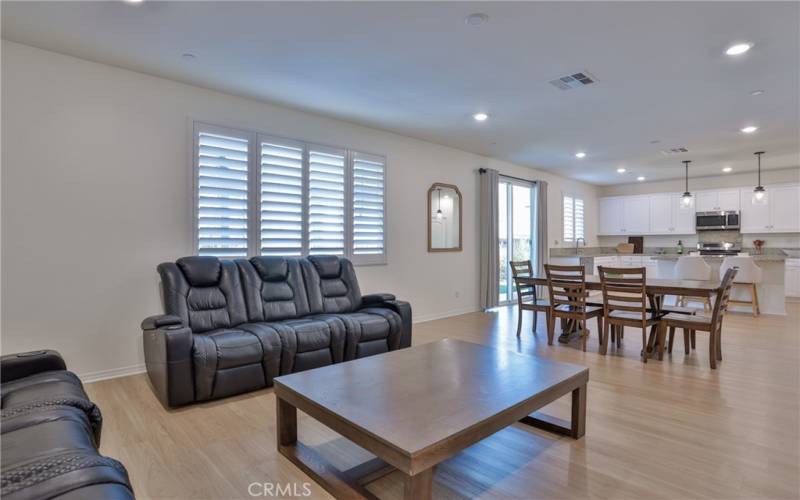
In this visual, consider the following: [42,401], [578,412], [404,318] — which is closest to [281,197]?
[404,318]

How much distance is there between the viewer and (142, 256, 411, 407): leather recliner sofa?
3033 millimetres

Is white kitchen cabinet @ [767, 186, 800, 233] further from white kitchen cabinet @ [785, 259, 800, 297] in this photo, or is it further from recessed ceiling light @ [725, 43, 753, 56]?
recessed ceiling light @ [725, 43, 753, 56]

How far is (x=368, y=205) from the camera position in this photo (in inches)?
215

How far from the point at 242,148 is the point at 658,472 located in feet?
14.0

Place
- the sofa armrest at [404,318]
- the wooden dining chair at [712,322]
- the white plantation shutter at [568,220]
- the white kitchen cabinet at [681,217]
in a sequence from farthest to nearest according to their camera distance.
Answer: the white plantation shutter at [568,220] < the white kitchen cabinet at [681,217] < the sofa armrest at [404,318] < the wooden dining chair at [712,322]

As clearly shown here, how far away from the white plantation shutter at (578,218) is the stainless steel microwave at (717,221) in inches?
90.5

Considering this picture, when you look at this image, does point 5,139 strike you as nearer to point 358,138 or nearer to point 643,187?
point 358,138

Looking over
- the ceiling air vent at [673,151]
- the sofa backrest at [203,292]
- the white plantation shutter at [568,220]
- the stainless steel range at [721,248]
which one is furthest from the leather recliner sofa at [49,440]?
the stainless steel range at [721,248]

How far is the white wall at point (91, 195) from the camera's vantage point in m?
3.22

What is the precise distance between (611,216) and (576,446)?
9317 mm

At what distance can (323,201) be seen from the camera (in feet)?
16.3

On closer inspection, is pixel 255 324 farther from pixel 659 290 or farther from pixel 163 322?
pixel 659 290

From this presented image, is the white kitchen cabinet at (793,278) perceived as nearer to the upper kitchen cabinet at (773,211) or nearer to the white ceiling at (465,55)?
the upper kitchen cabinet at (773,211)

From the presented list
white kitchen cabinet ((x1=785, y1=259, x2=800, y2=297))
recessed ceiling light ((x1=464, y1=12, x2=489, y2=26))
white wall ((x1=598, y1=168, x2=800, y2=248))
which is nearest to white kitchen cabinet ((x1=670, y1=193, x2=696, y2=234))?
white wall ((x1=598, y1=168, x2=800, y2=248))
